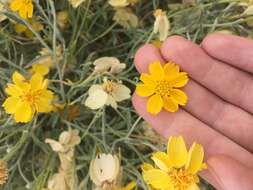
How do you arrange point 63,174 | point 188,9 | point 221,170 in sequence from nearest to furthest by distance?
point 221,170
point 63,174
point 188,9

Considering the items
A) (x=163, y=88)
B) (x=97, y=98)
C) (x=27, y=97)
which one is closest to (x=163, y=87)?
(x=163, y=88)

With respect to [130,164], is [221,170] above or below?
above

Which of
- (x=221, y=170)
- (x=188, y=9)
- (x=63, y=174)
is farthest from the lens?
(x=188, y=9)

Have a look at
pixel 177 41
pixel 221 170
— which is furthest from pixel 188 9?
pixel 221 170

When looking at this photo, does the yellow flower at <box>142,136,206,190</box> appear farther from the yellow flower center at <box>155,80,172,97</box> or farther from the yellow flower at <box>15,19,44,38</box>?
the yellow flower at <box>15,19,44,38</box>

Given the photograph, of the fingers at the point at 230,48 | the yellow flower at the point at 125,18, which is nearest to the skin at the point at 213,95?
the fingers at the point at 230,48

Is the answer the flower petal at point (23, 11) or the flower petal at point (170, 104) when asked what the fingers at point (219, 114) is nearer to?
the flower petal at point (170, 104)

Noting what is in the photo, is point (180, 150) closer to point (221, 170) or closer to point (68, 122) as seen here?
point (221, 170)
